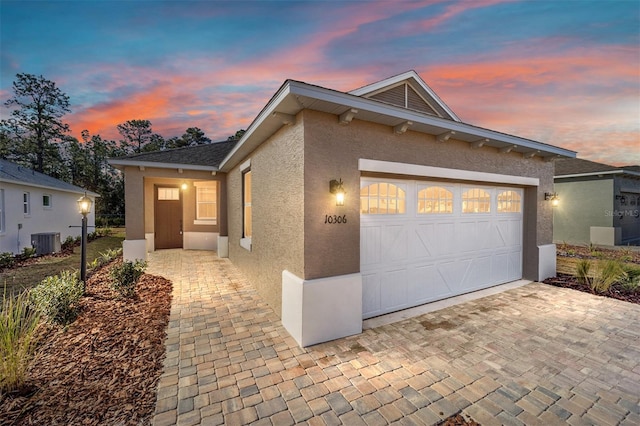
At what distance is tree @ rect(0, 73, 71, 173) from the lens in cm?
1955

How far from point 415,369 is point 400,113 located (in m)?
3.58

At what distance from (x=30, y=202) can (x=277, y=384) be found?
1579 centimetres

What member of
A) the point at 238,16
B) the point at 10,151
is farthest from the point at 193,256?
the point at 10,151

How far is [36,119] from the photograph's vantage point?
2044 centimetres

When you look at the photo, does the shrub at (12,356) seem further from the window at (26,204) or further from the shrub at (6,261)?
the window at (26,204)

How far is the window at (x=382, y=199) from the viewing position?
4.58 metres

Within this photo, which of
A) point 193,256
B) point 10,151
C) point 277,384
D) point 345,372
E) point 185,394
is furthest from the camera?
point 10,151

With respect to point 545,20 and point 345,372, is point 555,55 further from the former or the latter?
point 345,372

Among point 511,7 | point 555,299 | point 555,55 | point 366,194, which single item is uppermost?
point 511,7

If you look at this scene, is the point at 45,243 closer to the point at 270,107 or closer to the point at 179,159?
the point at 179,159

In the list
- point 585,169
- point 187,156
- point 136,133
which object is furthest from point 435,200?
point 136,133

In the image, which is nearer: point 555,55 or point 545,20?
point 545,20

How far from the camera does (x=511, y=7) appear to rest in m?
5.55

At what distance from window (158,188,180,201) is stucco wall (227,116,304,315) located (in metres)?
7.45
